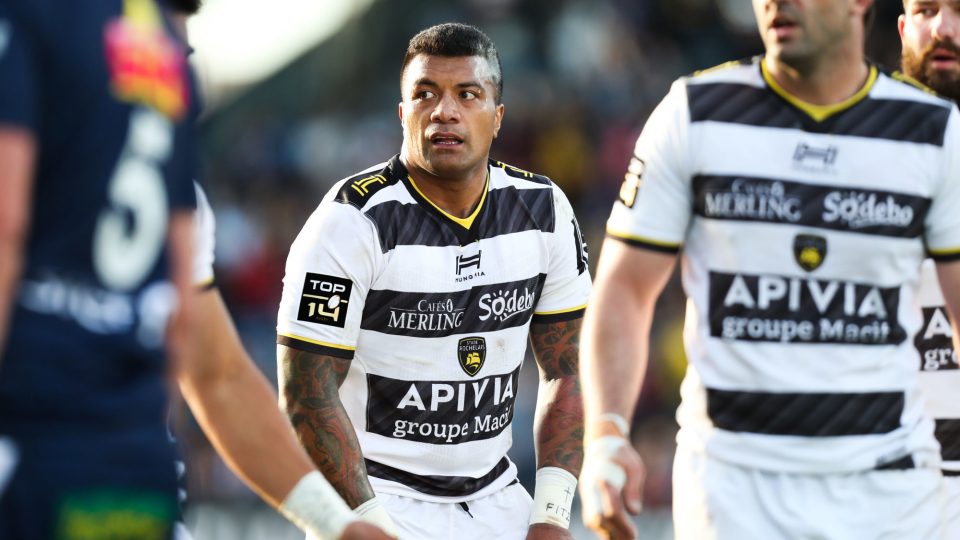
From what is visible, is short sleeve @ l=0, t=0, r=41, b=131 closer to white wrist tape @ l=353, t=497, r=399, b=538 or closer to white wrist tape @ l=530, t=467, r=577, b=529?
white wrist tape @ l=353, t=497, r=399, b=538

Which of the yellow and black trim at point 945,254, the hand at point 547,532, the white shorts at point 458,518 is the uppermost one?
the yellow and black trim at point 945,254

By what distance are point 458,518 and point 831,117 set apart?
7.24 ft

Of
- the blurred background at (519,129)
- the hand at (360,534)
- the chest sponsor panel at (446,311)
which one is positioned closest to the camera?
the hand at (360,534)

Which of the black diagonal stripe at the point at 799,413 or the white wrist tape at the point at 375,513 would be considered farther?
the white wrist tape at the point at 375,513

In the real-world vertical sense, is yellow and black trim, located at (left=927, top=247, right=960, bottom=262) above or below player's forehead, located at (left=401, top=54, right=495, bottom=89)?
below

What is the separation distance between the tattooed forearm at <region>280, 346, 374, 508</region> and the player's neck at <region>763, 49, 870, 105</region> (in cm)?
199

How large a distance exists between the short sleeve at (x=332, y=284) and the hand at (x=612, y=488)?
4.92 ft

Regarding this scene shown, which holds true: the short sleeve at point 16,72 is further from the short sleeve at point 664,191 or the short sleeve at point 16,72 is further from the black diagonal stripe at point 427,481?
the black diagonal stripe at point 427,481

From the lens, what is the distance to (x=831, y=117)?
14.9 ft

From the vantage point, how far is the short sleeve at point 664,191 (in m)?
4.50

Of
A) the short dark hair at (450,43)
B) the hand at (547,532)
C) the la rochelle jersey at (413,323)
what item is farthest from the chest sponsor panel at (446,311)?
the short dark hair at (450,43)

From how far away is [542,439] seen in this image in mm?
6277

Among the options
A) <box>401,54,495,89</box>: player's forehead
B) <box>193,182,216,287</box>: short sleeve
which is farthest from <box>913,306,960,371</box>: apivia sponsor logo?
<box>193,182,216,287</box>: short sleeve

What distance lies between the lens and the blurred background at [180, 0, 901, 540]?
45.9ft
